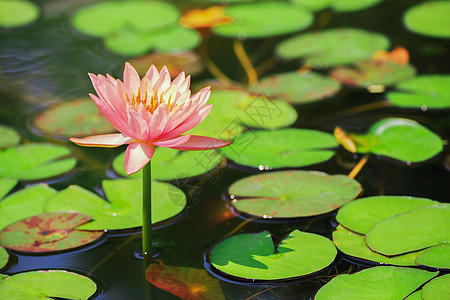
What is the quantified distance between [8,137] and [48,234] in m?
0.69

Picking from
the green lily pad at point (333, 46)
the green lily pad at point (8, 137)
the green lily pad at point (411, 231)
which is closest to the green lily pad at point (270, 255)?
the green lily pad at point (411, 231)

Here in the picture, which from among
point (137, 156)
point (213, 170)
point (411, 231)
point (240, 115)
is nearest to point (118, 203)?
point (213, 170)

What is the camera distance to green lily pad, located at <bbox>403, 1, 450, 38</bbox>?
2.84 m

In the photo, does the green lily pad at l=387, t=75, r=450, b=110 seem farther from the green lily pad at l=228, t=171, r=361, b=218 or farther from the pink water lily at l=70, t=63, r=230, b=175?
the pink water lily at l=70, t=63, r=230, b=175

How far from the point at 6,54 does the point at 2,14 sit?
0.55 metres

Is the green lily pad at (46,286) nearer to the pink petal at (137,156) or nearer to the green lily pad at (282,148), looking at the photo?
the pink petal at (137,156)

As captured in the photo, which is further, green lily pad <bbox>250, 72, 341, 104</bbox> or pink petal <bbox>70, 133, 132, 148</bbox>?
green lily pad <bbox>250, 72, 341, 104</bbox>

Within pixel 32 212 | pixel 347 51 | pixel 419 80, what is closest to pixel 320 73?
pixel 347 51

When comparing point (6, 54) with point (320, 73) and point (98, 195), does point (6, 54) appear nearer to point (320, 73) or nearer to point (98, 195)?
point (98, 195)

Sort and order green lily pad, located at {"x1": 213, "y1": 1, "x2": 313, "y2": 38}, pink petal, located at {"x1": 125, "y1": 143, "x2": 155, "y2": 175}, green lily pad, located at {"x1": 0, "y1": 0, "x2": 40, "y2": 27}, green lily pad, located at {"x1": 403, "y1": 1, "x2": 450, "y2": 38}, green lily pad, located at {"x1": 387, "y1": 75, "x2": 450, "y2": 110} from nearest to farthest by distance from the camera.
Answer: pink petal, located at {"x1": 125, "y1": 143, "x2": 155, "y2": 175}, green lily pad, located at {"x1": 387, "y1": 75, "x2": 450, "y2": 110}, green lily pad, located at {"x1": 403, "y1": 1, "x2": 450, "y2": 38}, green lily pad, located at {"x1": 213, "y1": 1, "x2": 313, "y2": 38}, green lily pad, located at {"x1": 0, "y1": 0, "x2": 40, "y2": 27}

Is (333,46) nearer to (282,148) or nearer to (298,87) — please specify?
(298,87)

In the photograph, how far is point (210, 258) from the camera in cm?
147

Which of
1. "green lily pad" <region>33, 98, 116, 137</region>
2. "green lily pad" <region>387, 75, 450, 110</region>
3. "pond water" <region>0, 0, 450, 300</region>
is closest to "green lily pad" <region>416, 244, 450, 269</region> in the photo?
"pond water" <region>0, 0, 450, 300</region>

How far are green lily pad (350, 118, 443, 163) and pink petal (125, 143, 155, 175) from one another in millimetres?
929
